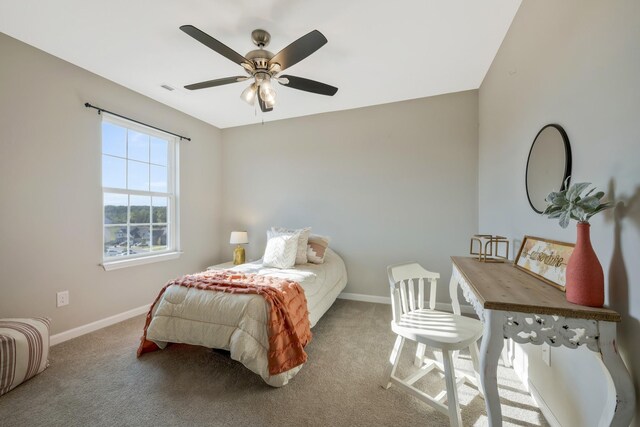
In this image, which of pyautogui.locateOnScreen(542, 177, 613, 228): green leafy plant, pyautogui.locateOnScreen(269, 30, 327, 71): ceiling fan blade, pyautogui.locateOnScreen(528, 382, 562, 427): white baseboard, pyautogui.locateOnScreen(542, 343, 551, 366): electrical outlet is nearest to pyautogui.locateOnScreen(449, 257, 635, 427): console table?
pyautogui.locateOnScreen(542, 177, 613, 228): green leafy plant

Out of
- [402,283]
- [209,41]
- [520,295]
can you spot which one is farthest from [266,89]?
[520,295]

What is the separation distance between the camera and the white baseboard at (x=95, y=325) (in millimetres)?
2283

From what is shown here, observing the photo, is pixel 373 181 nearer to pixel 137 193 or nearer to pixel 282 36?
pixel 282 36

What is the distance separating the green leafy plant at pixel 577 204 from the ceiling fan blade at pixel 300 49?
1440 mm

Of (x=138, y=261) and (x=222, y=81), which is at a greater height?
(x=222, y=81)

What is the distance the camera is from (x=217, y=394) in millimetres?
1658

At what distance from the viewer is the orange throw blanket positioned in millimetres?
1750

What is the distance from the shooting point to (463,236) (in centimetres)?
298

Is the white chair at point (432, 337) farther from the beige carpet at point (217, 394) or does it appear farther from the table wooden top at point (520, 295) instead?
the table wooden top at point (520, 295)

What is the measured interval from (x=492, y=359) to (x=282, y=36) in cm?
241

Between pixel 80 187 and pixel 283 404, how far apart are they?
8.75 ft

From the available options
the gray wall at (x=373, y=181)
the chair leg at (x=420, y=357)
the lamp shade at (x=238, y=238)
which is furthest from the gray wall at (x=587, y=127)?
the lamp shade at (x=238, y=238)

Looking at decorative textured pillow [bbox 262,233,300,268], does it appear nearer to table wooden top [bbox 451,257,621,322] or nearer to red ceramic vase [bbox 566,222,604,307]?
table wooden top [bbox 451,257,621,322]

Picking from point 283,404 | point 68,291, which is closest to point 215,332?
point 283,404
